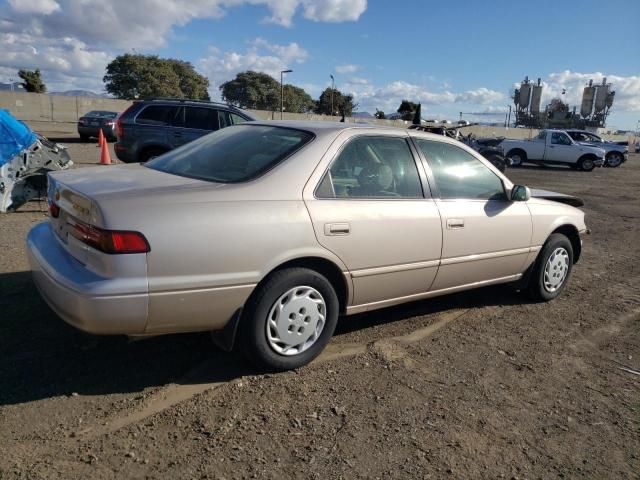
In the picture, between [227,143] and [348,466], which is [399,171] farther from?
[348,466]

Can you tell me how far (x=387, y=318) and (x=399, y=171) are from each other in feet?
4.35

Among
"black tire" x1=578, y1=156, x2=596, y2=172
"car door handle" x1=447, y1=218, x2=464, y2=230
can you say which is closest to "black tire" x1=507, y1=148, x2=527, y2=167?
"black tire" x1=578, y1=156, x2=596, y2=172

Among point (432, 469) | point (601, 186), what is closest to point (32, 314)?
point (432, 469)

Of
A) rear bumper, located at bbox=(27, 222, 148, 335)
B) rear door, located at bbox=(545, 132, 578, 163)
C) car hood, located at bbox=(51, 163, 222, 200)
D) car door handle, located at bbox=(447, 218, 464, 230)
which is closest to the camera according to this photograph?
rear bumper, located at bbox=(27, 222, 148, 335)

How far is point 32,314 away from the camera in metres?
3.96

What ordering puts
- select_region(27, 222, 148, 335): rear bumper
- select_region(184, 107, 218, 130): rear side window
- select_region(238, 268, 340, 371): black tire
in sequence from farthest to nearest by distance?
select_region(184, 107, 218, 130): rear side window < select_region(238, 268, 340, 371): black tire < select_region(27, 222, 148, 335): rear bumper

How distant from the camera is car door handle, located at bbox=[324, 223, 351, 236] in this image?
10.9 feet

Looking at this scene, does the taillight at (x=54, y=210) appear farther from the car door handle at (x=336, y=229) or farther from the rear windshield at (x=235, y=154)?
the car door handle at (x=336, y=229)

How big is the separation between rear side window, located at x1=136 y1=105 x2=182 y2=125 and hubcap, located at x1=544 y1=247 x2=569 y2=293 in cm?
739

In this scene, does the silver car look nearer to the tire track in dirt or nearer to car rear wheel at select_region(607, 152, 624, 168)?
the tire track in dirt

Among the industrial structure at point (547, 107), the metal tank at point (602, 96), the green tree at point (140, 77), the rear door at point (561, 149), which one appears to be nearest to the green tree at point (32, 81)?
the green tree at point (140, 77)

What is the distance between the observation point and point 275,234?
10.2 feet

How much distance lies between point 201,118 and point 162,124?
0.77 meters

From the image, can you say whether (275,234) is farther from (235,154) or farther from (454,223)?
(454,223)
